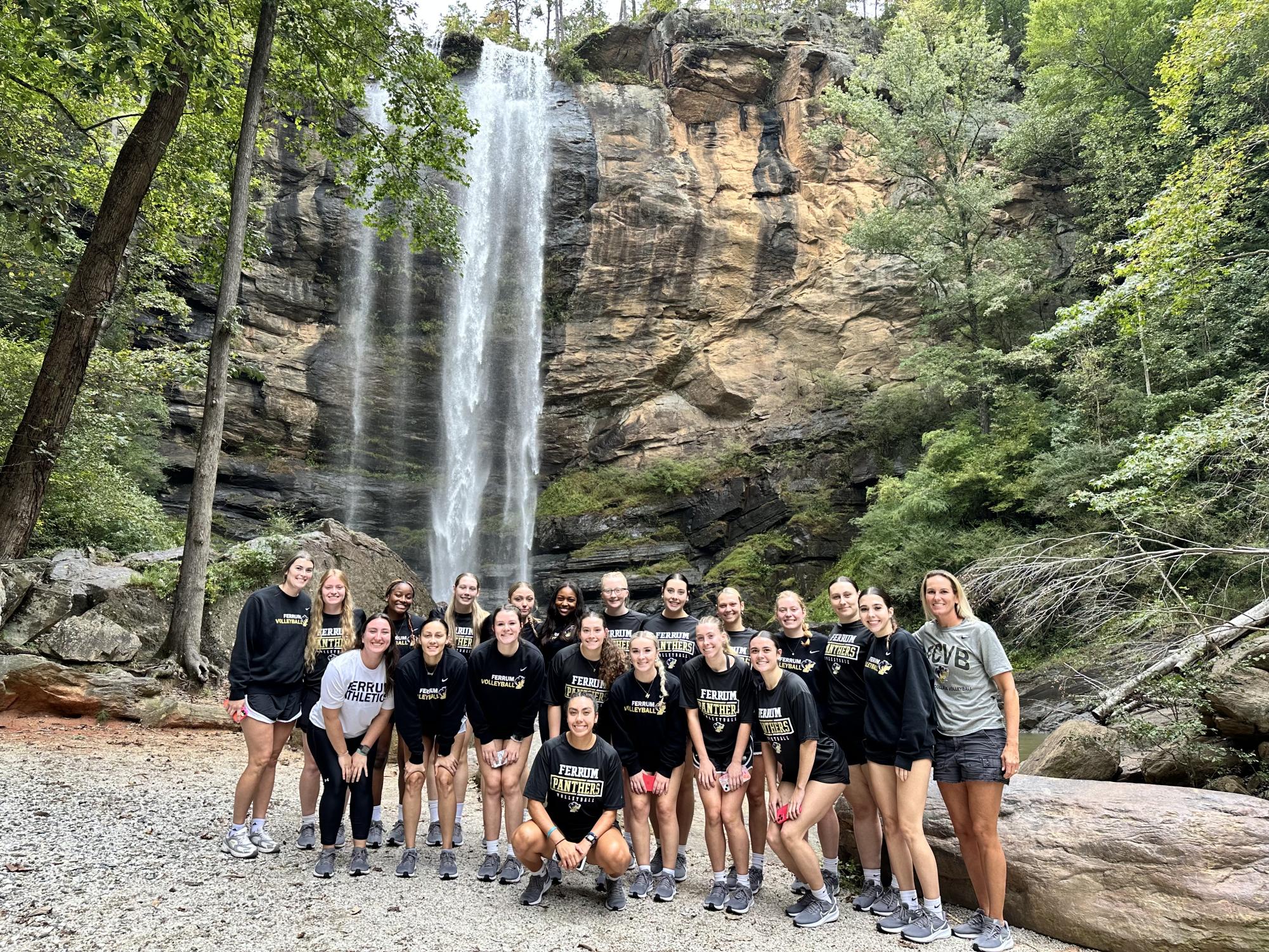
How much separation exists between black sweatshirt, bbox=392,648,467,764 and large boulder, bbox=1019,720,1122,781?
15.2 feet

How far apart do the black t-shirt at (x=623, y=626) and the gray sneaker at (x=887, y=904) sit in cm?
209

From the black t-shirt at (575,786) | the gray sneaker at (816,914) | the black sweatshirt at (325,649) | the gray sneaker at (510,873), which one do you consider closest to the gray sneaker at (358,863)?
the gray sneaker at (510,873)

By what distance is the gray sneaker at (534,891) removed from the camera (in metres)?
4.21

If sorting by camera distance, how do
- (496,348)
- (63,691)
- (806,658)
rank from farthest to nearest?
A: (496,348)
(63,691)
(806,658)

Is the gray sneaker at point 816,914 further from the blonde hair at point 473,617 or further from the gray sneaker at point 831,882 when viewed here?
the blonde hair at point 473,617

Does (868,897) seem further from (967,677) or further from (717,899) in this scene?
(967,677)

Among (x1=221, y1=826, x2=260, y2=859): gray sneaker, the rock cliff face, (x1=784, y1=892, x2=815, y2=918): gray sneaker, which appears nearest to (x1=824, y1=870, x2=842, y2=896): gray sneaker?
(x1=784, y1=892, x2=815, y2=918): gray sneaker

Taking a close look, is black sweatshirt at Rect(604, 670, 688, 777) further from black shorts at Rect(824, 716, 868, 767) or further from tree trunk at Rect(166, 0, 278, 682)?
tree trunk at Rect(166, 0, 278, 682)

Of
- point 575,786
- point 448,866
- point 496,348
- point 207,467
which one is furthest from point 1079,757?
point 496,348

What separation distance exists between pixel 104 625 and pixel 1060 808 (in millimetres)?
9836

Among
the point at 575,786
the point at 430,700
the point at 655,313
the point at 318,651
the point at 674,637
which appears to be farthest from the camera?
the point at 655,313

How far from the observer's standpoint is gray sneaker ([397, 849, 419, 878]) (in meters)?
4.48

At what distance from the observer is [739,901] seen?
430 cm

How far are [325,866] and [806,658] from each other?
3.16m
